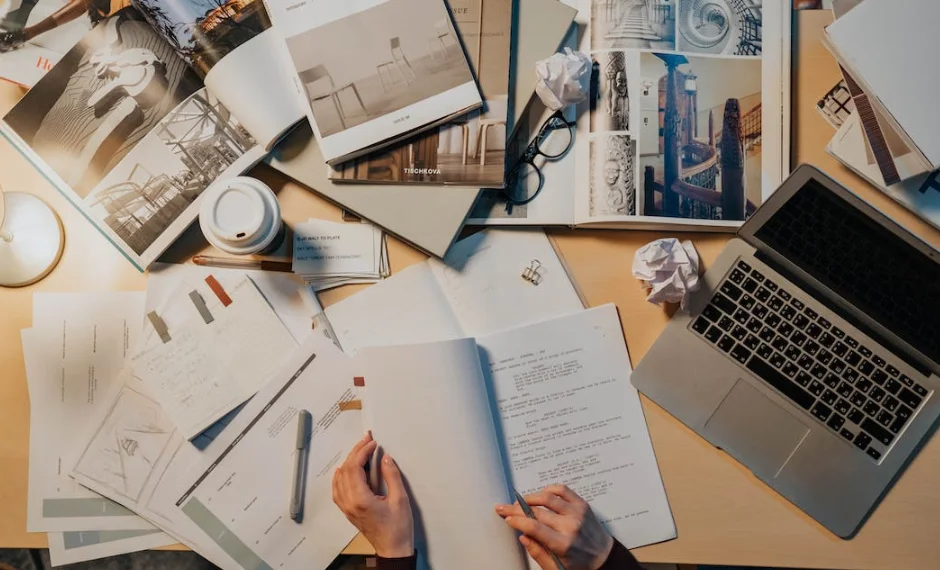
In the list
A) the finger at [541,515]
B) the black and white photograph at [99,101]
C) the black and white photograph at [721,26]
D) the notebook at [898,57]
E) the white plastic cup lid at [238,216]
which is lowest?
the finger at [541,515]

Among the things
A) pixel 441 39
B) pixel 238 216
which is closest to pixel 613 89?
pixel 441 39

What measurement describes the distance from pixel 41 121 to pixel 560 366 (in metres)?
0.71

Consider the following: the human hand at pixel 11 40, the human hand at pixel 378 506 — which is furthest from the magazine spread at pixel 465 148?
the human hand at pixel 11 40

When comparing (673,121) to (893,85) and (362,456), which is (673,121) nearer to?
(893,85)

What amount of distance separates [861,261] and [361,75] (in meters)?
0.63

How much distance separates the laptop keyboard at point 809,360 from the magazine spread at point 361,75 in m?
0.40

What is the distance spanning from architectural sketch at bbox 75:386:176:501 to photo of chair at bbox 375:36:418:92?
0.49m

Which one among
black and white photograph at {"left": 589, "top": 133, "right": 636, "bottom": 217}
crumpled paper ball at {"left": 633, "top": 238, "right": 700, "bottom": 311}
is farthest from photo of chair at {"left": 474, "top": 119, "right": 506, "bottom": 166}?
crumpled paper ball at {"left": 633, "top": 238, "right": 700, "bottom": 311}

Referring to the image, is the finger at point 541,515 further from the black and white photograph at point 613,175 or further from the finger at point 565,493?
the black and white photograph at point 613,175

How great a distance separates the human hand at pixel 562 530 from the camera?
749 millimetres

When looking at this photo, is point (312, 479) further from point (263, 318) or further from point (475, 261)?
point (475, 261)

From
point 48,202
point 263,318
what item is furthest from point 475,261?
point 48,202

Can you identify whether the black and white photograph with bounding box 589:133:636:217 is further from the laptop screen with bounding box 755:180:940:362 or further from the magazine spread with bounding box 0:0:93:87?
the magazine spread with bounding box 0:0:93:87

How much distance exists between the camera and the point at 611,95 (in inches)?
32.6
